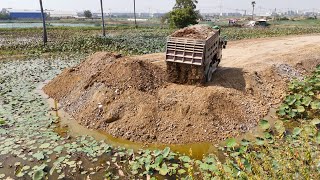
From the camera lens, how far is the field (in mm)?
7320

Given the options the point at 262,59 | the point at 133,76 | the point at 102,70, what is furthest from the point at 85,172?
the point at 262,59

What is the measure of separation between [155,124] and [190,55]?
3159mm

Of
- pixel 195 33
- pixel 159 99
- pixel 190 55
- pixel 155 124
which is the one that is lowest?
pixel 155 124

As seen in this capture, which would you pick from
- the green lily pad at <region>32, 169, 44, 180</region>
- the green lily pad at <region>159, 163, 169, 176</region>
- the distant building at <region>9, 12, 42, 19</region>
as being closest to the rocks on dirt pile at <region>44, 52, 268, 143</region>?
the green lily pad at <region>159, 163, 169, 176</region>

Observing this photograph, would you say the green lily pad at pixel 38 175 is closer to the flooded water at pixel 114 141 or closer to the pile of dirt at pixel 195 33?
the flooded water at pixel 114 141

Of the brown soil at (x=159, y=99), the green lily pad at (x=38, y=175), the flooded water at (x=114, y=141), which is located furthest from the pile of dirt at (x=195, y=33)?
the green lily pad at (x=38, y=175)

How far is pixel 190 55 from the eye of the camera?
36.1 ft

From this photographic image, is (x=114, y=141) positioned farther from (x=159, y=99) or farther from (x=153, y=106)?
(x=159, y=99)

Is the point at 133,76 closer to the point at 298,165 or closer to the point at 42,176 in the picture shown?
the point at 42,176

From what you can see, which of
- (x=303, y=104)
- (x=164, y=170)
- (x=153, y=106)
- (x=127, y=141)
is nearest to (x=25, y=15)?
(x=153, y=106)

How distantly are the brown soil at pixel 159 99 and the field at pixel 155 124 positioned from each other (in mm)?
40

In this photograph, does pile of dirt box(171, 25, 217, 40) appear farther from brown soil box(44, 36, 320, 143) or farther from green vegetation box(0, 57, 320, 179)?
green vegetation box(0, 57, 320, 179)

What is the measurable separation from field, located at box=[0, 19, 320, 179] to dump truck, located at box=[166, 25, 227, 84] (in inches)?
19.1

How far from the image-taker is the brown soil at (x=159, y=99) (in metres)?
9.52
